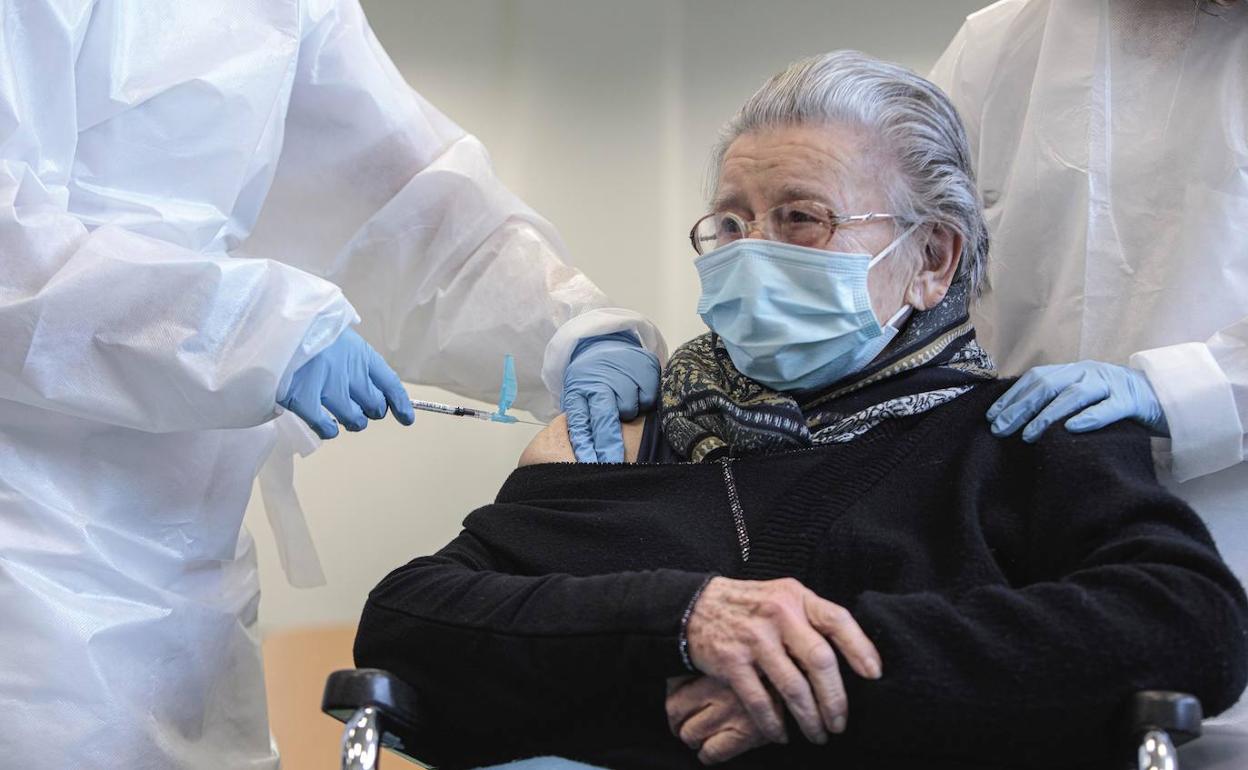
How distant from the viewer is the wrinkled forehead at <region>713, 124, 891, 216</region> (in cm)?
141

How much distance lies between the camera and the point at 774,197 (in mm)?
A: 1419

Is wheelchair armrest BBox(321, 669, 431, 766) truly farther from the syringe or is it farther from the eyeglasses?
the eyeglasses

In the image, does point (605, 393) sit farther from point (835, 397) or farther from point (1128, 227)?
point (1128, 227)

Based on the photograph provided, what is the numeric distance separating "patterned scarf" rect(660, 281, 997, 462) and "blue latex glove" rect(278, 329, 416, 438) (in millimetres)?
334

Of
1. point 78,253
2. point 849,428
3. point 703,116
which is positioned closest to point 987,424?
point 849,428

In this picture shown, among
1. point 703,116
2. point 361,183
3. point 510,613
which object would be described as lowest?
point 510,613

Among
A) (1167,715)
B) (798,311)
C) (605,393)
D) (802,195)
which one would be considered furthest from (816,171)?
(1167,715)

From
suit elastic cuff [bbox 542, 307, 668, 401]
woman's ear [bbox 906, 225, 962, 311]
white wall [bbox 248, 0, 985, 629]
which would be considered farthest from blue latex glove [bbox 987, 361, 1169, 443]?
white wall [bbox 248, 0, 985, 629]

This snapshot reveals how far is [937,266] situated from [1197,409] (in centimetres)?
32

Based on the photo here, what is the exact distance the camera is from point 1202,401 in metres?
1.35

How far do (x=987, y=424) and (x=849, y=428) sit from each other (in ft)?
0.46

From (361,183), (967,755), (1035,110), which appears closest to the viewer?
(967,755)

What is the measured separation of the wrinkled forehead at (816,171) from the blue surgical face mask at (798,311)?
0.06 meters

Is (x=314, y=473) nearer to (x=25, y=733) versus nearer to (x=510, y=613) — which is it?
(x=25, y=733)
